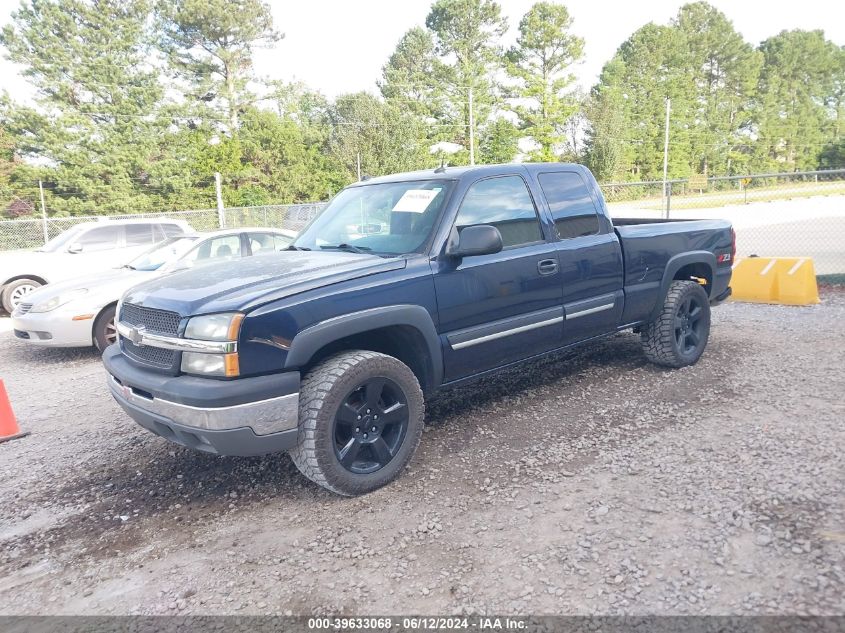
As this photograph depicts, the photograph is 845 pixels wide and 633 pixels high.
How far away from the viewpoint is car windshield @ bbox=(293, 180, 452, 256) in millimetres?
4172

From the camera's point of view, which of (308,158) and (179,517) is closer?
(179,517)

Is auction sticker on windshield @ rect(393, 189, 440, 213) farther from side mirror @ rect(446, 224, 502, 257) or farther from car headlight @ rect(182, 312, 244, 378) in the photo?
car headlight @ rect(182, 312, 244, 378)

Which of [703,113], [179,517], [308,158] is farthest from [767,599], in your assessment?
[703,113]

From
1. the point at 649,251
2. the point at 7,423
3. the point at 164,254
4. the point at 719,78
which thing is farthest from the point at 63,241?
the point at 719,78

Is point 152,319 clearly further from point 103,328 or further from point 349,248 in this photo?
point 103,328

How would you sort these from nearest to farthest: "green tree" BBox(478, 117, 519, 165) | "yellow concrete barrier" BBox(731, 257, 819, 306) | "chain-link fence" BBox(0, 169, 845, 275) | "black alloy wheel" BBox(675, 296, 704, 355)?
"black alloy wheel" BBox(675, 296, 704, 355) → "yellow concrete barrier" BBox(731, 257, 819, 306) → "chain-link fence" BBox(0, 169, 845, 275) → "green tree" BBox(478, 117, 519, 165)

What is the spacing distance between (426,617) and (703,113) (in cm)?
6818

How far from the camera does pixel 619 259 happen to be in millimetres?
5141

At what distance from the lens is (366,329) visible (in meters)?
3.57

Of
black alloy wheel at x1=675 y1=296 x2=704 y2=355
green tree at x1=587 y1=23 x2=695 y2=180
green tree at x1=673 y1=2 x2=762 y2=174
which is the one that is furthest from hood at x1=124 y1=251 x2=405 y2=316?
green tree at x1=673 y1=2 x2=762 y2=174

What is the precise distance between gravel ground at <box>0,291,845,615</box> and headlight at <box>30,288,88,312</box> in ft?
8.04

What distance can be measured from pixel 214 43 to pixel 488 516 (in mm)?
45516

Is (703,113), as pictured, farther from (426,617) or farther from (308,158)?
(426,617)

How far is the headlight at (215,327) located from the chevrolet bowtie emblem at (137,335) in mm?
494
